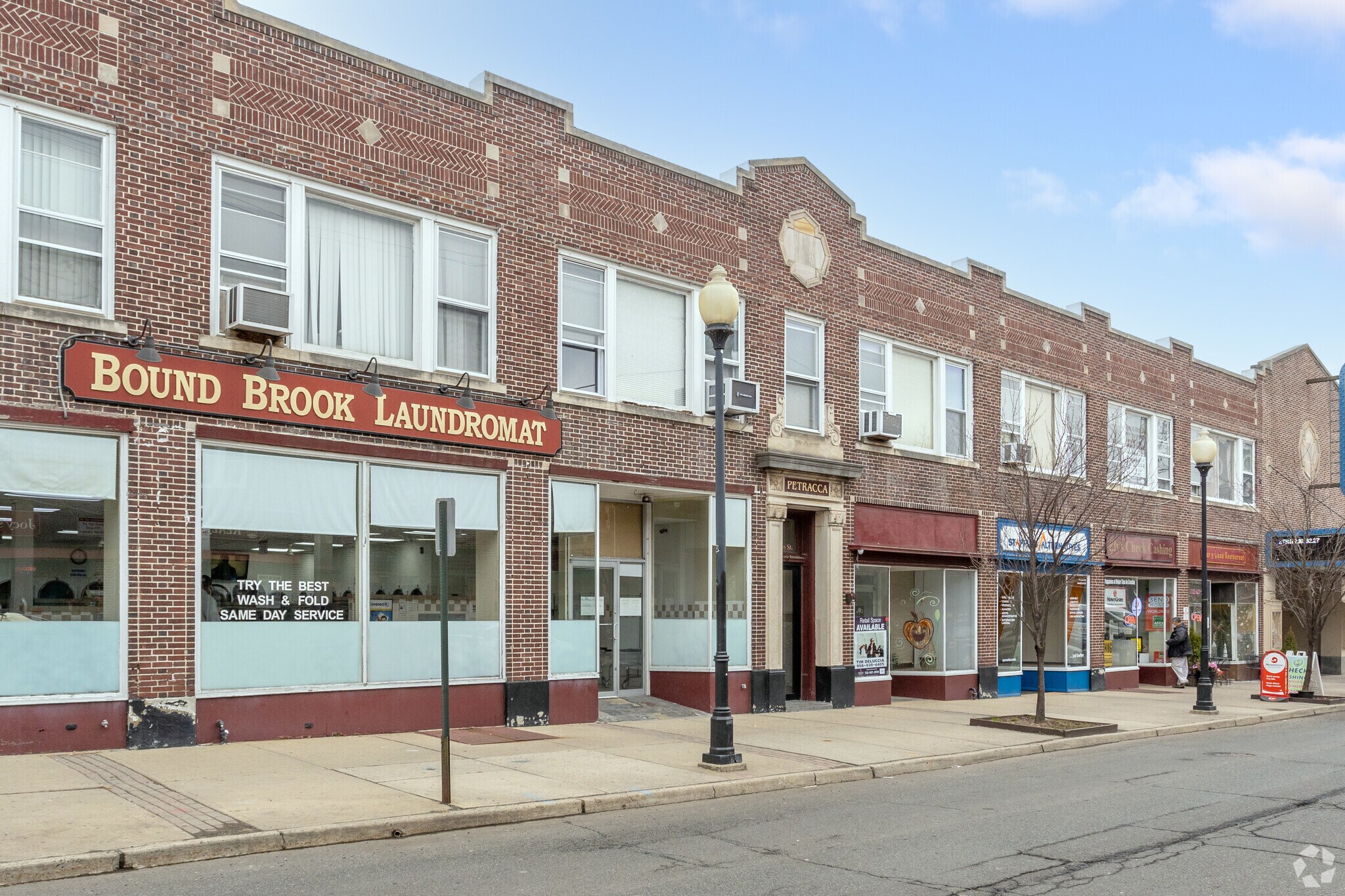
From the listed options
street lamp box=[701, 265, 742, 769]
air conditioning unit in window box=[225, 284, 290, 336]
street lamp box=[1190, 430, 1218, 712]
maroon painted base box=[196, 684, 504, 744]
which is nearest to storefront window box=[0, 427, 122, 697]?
maroon painted base box=[196, 684, 504, 744]

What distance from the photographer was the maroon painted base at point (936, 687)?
2369 centimetres

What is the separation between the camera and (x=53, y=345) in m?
12.5

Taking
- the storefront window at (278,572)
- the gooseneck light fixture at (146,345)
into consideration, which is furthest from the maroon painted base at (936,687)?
the gooseneck light fixture at (146,345)

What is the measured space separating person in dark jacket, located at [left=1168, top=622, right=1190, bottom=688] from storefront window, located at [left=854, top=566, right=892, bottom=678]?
1032 cm

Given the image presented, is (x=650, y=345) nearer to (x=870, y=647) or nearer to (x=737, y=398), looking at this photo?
(x=737, y=398)

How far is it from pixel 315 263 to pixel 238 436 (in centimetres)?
242

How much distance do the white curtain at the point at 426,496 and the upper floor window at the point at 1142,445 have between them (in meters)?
16.6

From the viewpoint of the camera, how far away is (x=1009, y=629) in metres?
25.8

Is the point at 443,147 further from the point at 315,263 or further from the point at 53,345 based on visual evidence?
the point at 53,345

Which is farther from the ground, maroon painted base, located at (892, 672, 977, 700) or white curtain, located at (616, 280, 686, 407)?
white curtain, located at (616, 280, 686, 407)

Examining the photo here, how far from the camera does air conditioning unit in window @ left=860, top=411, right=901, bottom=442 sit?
22078 mm

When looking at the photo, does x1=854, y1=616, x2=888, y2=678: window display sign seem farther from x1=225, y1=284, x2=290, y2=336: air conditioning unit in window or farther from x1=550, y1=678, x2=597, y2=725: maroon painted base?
x1=225, y1=284, x2=290, y2=336: air conditioning unit in window

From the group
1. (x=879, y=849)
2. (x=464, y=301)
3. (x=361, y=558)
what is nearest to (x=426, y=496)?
(x=361, y=558)

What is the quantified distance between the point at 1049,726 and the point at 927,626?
5.88 meters
